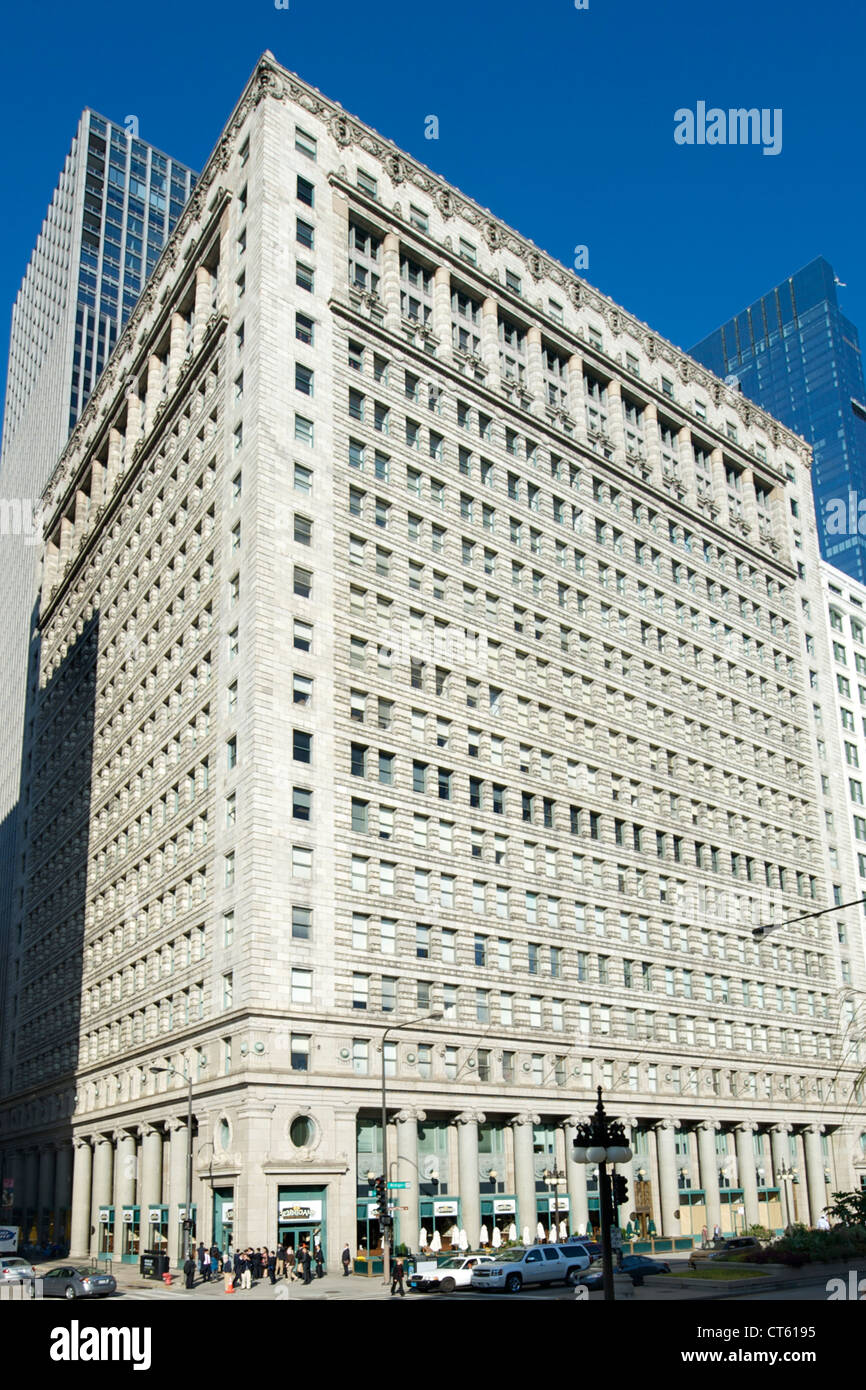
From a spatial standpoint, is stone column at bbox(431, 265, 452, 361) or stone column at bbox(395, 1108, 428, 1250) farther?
stone column at bbox(431, 265, 452, 361)

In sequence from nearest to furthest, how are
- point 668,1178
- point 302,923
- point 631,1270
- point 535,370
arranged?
point 631,1270 < point 302,923 < point 668,1178 < point 535,370

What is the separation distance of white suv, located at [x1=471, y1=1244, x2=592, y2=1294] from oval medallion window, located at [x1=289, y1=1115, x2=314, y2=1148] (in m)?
13.1

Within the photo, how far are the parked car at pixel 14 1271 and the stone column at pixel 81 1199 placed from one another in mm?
33818

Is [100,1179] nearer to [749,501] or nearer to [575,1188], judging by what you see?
[575,1188]

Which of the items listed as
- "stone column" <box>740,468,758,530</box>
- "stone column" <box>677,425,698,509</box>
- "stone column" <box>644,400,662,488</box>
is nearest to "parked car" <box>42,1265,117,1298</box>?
"stone column" <box>644,400,662,488</box>

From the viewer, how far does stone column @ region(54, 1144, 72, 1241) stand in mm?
85312

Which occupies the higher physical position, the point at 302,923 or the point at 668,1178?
the point at 302,923

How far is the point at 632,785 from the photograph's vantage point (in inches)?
3260

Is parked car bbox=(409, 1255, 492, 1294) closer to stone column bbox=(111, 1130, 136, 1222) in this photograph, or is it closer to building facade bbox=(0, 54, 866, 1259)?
building facade bbox=(0, 54, 866, 1259)

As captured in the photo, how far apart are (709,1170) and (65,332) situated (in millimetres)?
143494

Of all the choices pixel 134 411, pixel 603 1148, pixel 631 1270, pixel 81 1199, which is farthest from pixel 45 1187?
pixel 603 1148

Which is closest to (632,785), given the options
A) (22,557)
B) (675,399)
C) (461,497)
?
(461,497)

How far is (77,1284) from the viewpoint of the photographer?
4178cm

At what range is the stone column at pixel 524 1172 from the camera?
63.4m
